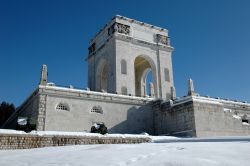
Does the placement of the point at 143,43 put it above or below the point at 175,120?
above

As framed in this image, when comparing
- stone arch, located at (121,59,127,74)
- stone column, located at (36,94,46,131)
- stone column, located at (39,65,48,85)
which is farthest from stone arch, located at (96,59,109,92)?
stone column, located at (36,94,46,131)

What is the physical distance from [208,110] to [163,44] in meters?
16.8

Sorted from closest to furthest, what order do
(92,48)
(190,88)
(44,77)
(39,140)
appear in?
1. (39,140)
2. (44,77)
3. (190,88)
4. (92,48)

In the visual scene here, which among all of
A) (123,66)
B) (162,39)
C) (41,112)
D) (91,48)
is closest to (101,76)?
(91,48)

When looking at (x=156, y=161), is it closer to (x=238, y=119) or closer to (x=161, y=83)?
(x=238, y=119)

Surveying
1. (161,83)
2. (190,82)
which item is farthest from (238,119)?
(161,83)

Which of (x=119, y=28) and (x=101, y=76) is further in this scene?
(x=101, y=76)

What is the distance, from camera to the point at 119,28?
127 feet

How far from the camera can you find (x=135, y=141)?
67.6ft

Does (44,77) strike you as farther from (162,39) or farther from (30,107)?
(162,39)

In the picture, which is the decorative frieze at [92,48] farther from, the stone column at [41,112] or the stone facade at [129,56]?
the stone column at [41,112]

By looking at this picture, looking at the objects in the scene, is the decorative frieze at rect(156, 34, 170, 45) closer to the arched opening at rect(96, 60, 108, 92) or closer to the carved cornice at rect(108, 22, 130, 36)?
the carved cornice at rect(108, 22, 130, 36)

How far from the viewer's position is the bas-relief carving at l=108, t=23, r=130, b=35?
126 feet

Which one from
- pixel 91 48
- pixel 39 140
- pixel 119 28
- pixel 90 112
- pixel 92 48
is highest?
pixel 119 28
